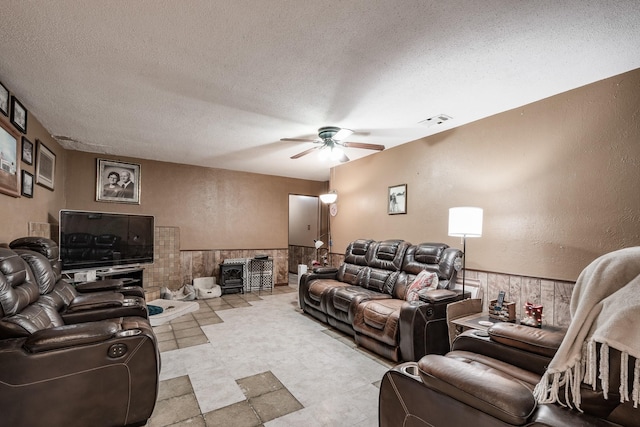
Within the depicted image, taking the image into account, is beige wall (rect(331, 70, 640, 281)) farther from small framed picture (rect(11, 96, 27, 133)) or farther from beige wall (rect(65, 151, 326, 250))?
small framed picture (rect(11, 96, 27, 133))

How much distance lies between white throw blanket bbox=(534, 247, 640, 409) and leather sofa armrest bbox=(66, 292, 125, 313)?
3.06 metres

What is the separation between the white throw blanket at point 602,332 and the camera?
2.95 ft

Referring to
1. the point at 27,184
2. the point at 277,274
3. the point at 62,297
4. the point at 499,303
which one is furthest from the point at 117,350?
the point at 277,274

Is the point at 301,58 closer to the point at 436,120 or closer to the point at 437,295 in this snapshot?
the point at 436,120

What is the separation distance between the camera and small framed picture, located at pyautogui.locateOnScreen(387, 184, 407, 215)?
427 centimetres

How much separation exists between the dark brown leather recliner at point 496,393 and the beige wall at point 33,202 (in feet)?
11.7

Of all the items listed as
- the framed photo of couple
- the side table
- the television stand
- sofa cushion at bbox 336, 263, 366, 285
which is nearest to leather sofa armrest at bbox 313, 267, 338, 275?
sofa cushion at bbox 336, 263, 366, 285

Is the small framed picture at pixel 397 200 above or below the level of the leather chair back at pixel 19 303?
above

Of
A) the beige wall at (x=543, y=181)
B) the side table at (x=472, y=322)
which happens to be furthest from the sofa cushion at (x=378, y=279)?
the side table at (x=472, y=322)

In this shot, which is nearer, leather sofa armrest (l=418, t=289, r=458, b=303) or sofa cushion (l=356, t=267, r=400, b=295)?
leather sofa armrest (l=418, t=289, r=458, b=303)

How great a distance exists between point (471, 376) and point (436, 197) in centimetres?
295

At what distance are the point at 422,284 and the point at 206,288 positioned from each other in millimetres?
4187

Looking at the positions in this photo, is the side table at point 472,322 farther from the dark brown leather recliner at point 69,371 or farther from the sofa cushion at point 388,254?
the dark brown leather recliner at point 69,371

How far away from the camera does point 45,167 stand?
3.70 m
